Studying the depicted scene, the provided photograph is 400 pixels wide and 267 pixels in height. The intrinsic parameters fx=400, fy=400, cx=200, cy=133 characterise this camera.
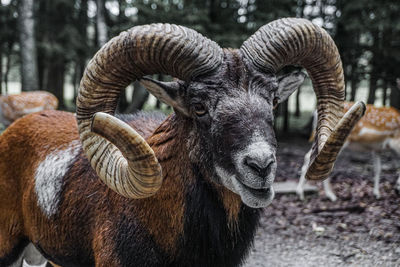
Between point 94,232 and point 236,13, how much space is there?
1345cm

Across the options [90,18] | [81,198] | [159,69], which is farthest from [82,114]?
[90,18]

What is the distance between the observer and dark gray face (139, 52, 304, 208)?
2.43 metres

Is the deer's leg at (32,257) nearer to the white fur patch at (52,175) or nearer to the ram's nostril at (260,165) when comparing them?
the white fur patch at (52,175)

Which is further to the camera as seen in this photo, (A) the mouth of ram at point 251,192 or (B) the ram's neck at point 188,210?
(B) the ram's neck at point 188,210

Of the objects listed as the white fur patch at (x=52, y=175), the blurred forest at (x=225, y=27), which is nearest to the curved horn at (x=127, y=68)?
the white fur patch at (x=52, y=175)

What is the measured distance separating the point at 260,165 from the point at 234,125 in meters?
0.34

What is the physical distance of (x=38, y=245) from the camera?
3.68 meters

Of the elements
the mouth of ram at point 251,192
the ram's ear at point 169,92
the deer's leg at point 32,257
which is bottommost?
the deer's leg at point 32,257

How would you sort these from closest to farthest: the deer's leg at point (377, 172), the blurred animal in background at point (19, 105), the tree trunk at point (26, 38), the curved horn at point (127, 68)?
the curved horn at point (127, 68) → the deer's leg at point (377, 172) → the blurred animal in background at point (19, 105) → the tree trunk at point (26, 38)

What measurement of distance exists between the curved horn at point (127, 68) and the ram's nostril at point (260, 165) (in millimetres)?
567

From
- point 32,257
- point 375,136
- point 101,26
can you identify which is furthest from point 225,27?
point 32,257

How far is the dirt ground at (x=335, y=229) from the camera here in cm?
597

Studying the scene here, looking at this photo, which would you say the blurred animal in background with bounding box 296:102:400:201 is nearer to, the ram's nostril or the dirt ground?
the dirt ground

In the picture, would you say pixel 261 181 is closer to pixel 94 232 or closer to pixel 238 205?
pixel 238 205
